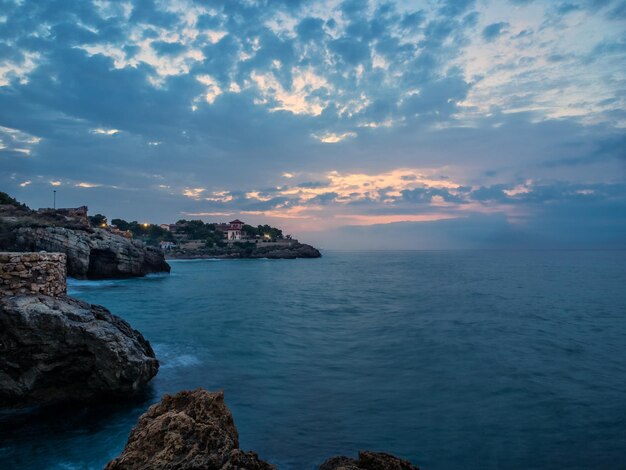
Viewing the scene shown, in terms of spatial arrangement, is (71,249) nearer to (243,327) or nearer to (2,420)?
(243,327)

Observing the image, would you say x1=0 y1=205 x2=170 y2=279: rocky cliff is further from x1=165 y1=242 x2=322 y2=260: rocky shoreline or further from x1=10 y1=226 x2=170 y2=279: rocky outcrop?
x1=165 y1=242 x2=322 y2=260: rocky shoreline

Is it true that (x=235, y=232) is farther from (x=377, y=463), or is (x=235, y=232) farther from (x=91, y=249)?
(x=377, y=463)

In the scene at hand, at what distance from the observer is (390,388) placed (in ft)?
40.1

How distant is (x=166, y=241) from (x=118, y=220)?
17.6 metres

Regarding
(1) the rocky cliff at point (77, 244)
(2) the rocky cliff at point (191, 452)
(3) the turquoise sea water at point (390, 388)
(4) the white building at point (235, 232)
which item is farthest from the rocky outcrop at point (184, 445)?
(4) the white building at point (235, 232)

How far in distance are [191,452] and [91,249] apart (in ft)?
148

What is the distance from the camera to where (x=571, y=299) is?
1309 inches

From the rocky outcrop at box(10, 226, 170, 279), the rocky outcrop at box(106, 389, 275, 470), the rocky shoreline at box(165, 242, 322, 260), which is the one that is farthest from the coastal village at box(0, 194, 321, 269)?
the rocky outcrop at box(106, 389, 275, 470)

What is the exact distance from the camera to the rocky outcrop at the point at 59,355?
8820 mm

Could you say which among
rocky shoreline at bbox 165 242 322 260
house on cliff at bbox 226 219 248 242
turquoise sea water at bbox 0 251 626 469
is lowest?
turquoise sea water at bbox 0 251 626 469

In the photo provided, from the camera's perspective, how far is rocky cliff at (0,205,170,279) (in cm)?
3625

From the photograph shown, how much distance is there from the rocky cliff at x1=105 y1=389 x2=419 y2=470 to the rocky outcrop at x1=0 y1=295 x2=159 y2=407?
5.42 metres

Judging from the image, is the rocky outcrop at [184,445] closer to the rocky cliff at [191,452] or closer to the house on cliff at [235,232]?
the rocky cliff at [191,452]

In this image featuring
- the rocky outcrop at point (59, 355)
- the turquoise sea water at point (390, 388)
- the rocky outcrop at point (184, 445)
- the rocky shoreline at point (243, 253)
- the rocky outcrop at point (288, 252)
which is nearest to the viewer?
the rocky outcrop at point (184, 445)
